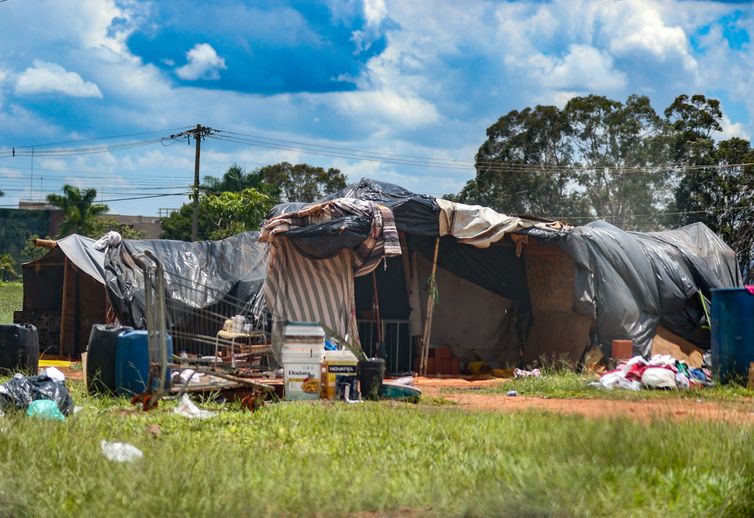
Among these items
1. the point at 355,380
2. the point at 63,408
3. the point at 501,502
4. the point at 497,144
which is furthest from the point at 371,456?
the point at 497,144

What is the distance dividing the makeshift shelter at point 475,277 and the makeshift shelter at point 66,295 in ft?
17.6

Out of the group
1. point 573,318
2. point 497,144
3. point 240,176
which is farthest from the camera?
point 240,176

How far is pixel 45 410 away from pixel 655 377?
27.4 ft

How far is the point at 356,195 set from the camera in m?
18.1

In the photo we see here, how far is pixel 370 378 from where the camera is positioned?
12469 mm

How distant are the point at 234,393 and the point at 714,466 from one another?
5.83 m

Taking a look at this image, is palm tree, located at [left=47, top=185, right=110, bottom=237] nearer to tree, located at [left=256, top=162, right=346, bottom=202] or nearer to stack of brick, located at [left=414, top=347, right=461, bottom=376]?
tree, located at [left=256, top=162, right=346, bottom=202]

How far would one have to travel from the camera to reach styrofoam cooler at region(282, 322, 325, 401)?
12180 mm

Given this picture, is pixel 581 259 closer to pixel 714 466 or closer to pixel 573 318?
pixel 573 318

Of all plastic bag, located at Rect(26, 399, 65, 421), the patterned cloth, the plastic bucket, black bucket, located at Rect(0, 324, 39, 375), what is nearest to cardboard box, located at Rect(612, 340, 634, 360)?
the patterned cloth

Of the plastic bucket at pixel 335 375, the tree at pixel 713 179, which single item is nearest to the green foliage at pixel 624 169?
the tree at pixel 713 179

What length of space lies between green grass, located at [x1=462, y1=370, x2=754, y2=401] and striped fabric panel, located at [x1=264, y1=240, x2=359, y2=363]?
3337 mm

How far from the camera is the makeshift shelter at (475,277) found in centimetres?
1705

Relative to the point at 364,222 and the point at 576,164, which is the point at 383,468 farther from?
the point at 576,164
